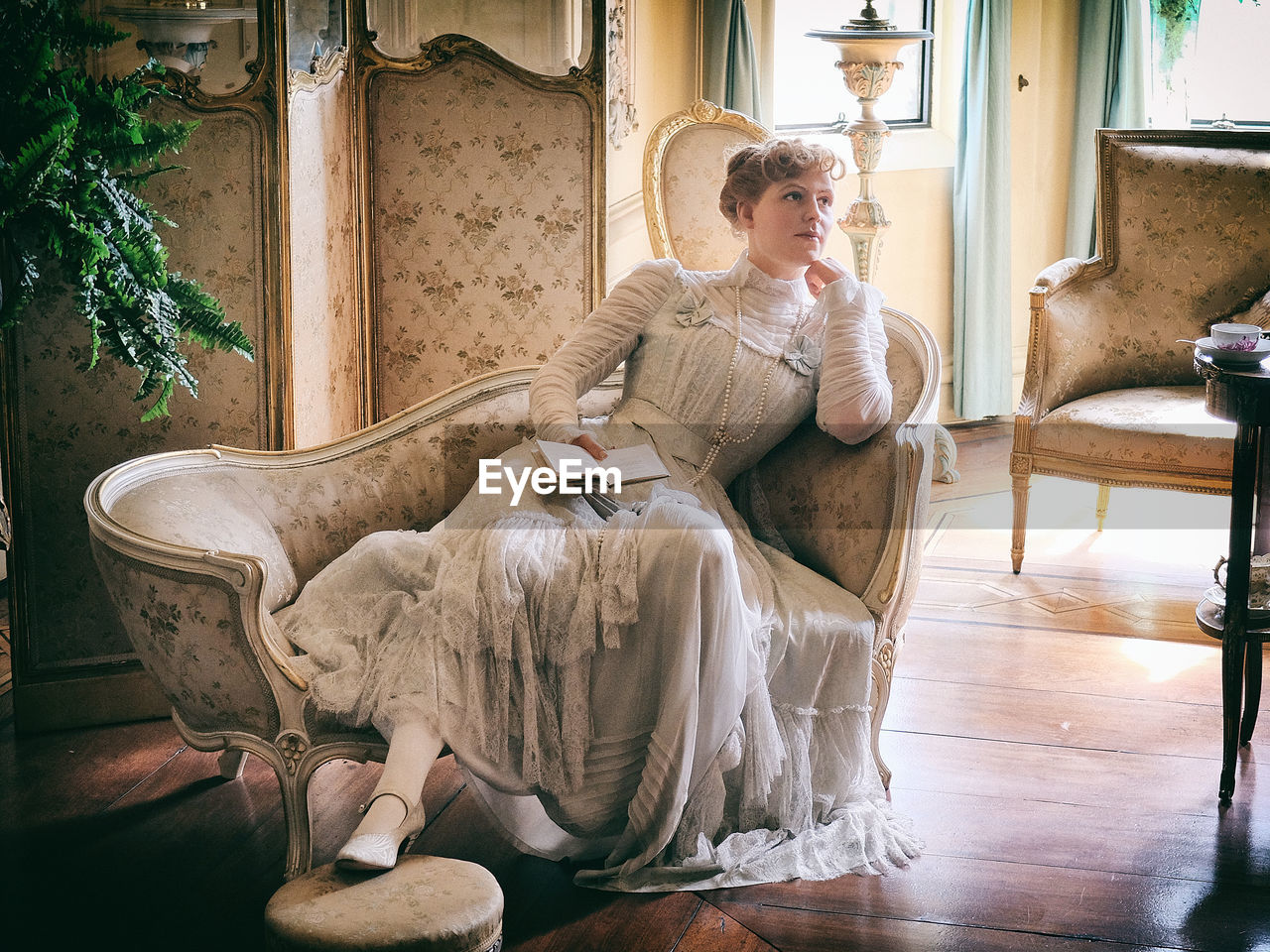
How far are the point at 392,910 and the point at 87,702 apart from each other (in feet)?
4.71

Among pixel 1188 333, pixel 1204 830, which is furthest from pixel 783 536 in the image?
pixel 1188 333

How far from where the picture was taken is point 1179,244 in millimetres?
3895

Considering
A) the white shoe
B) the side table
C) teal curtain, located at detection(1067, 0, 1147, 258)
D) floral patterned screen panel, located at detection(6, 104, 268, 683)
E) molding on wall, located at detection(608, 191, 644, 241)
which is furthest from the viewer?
teal curtain, located at detection(1067, 0, 1147, 258)

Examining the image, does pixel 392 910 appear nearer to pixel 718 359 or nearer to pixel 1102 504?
pixel 718 359

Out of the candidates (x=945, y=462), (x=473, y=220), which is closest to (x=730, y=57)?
(x=945, y=462)

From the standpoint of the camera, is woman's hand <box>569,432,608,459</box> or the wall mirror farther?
the wall mirror

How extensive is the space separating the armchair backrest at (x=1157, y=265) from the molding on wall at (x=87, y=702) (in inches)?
100

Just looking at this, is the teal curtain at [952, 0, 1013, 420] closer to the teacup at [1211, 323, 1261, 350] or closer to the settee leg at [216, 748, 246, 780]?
the teacup at [1211, 323, 1261, 350]

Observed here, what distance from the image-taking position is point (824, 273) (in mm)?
2562

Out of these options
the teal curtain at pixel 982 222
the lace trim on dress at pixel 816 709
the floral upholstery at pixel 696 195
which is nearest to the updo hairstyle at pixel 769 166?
the floral upholstery at pixel 696 195

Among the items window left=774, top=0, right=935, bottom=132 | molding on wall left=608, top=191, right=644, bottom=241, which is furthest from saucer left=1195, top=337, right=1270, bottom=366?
window left=774, top=0, right=935, bottom=132

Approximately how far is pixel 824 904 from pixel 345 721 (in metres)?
0.84

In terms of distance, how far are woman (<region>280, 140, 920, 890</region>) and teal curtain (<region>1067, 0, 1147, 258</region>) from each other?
354 centimetres

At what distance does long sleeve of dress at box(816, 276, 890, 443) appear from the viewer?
2.40 m
